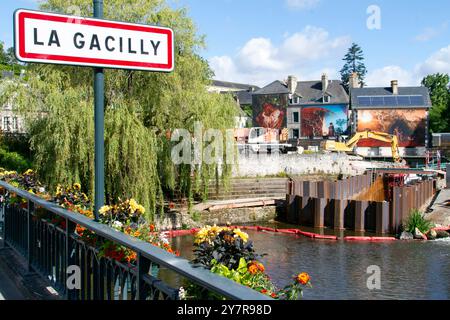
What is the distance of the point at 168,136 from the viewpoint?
2114cm

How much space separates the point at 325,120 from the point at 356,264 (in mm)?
49921

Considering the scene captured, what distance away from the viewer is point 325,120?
6681 centimetres

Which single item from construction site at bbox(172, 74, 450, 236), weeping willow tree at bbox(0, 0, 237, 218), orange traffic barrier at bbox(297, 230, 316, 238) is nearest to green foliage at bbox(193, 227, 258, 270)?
weeping willow tree at bbox(0, 0, 237, 218)

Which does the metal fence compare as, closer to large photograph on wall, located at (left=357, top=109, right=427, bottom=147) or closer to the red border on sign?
the red border on sign

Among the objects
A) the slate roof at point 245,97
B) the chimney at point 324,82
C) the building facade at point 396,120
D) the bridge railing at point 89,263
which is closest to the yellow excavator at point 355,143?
the building facade at point 396,120

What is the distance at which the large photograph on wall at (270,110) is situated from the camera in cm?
6906

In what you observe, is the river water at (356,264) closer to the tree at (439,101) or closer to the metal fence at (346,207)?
the metal fence at (346,207)

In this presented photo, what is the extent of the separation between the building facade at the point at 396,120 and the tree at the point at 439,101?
10483 millimetres

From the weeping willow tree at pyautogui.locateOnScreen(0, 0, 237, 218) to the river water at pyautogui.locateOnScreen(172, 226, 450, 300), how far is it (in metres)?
4.05

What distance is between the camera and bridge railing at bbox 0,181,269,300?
2506 millimetres

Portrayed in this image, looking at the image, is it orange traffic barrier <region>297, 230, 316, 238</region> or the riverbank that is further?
the riverbank

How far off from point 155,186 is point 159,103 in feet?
11.3

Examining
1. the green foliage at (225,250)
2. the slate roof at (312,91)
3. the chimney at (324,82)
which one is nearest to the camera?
the green foliage at (225,250)
